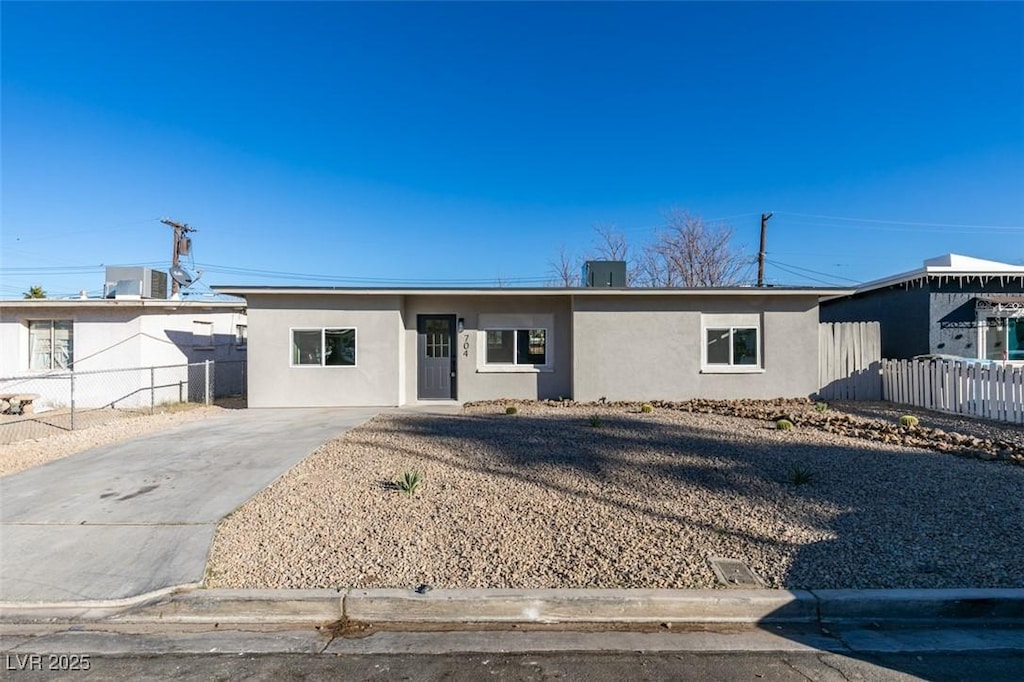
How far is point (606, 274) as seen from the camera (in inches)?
565

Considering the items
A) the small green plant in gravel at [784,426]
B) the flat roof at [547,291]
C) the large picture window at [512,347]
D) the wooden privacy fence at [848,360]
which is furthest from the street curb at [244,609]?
the wooden privacy fence at [848,360]

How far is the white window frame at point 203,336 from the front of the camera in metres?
15.9

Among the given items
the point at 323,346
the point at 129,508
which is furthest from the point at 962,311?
the point at 129,508

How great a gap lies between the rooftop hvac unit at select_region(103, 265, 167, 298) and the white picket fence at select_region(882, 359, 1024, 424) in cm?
2003

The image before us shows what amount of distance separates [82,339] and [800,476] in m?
16.8

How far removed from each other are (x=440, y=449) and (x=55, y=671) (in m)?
4.88

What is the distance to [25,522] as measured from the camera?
16.9 ft

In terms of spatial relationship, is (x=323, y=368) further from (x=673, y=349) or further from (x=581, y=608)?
(x=581, y=608)

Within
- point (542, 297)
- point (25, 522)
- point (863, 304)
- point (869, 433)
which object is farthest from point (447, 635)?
point (863, 304)

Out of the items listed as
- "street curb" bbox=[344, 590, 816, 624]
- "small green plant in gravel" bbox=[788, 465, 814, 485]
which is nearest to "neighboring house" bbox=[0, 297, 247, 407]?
"street curb" bbox=[344, 590, 816, 624]

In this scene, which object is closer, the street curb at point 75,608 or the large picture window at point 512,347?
the street curb at point 75,608

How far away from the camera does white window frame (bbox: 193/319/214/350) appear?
15891mm

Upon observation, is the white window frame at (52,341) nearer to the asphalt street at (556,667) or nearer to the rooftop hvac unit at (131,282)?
the rooftop hvac unit at (131,282)

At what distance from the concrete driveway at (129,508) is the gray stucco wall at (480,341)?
14.8 feet
